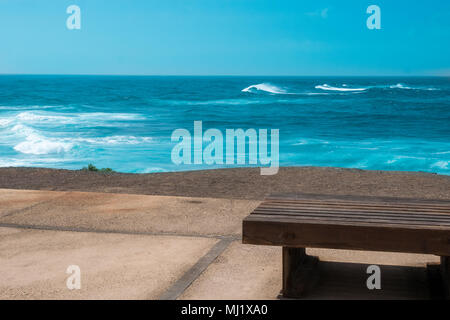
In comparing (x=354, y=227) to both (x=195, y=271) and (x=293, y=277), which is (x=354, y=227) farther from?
(x=195, y=271)

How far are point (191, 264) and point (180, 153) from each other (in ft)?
59.9

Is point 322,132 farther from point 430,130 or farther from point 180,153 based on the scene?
point 180,153

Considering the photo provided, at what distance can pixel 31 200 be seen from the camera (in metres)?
6.44

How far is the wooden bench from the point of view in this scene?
308cm

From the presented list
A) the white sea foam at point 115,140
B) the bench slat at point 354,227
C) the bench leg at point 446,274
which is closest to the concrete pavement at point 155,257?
the bench leg at point 446,274

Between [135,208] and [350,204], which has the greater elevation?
[350,204]

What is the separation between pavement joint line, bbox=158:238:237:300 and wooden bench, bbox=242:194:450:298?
0.67 meters

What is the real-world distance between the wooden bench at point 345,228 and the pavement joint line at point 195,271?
669mm

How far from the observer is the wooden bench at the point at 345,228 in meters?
3.08

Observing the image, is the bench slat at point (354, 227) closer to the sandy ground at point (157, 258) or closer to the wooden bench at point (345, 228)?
the wooden bench at point (345, 228)

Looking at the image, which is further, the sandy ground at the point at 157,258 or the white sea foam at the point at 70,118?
the white sea foam at the point at 70,118

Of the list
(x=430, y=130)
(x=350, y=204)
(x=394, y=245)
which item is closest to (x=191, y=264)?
(x=350, y=204)


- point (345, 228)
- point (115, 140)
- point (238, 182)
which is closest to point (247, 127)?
point (115, 140)

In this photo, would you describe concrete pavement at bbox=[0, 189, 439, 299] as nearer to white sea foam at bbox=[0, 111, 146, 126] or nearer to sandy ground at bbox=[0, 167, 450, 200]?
sandy ground at bbox=[0, 167, 450, 200]
